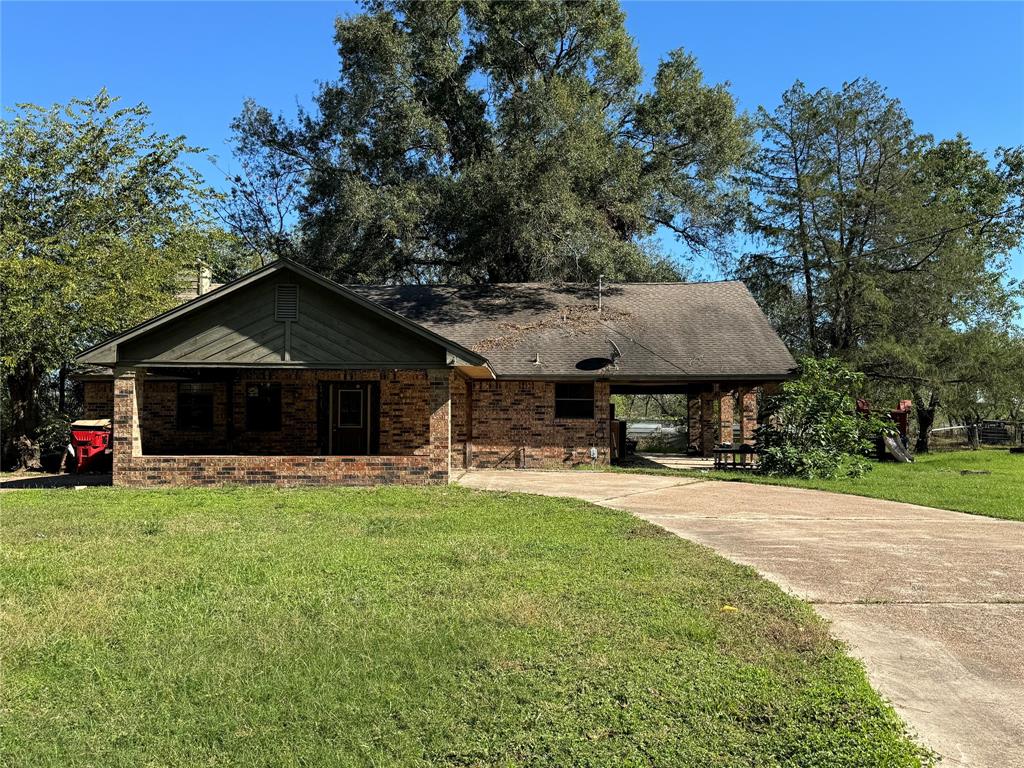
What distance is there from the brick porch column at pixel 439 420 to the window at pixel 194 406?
7.46 m

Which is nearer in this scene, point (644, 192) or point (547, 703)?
point (547, 703)

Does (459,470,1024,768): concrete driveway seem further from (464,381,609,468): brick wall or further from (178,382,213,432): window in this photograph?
(178,382,213,432): window

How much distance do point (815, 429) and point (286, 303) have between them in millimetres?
11310

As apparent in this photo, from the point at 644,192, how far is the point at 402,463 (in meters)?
14.9

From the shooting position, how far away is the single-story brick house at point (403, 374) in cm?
1409

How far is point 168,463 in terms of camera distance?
1412 cm

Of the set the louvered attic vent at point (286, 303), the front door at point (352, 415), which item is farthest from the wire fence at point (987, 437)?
the louvered attic vent at point (286, 303)

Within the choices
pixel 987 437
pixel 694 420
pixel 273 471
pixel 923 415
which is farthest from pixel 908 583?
pixel 987 437

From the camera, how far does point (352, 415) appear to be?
18953 mm

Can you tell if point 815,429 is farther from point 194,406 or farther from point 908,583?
point 194,406

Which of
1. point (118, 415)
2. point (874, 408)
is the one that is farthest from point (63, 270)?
point (874, 408)

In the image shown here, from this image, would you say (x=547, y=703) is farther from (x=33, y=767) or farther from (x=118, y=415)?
(x=118, y=415)

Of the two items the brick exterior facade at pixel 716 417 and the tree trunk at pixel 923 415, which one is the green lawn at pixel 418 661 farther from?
the tree trunk at pixel 923 415

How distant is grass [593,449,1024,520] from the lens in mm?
11820
